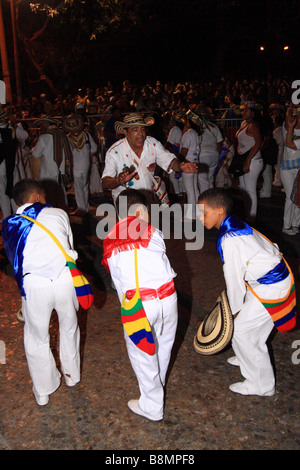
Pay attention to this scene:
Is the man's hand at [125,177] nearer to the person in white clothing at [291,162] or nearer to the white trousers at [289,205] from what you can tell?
the person in white clothing at [291,162]

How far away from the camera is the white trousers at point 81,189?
848cm

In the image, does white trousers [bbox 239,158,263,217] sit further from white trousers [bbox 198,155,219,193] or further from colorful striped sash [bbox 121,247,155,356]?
colorful striped sash [bbox 121,247,155,356]

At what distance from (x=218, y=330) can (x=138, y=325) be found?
29.0 inches

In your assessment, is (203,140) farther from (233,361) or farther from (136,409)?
(136,409)

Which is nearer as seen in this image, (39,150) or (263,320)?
(263,320)

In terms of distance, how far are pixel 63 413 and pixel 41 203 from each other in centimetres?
166

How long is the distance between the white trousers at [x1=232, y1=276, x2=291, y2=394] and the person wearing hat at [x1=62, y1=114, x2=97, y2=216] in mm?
5633

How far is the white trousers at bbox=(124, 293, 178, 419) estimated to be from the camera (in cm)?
303

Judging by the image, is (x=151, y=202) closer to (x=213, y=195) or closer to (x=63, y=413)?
(x=213, y=195)

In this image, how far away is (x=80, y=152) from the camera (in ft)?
27.0

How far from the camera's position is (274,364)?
3947mm

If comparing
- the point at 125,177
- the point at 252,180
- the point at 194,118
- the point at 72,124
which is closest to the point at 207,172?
the point at 194,118

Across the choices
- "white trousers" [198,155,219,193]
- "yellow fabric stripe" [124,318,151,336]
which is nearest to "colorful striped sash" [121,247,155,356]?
"yellow fabric stripe" [124,318,151,336]

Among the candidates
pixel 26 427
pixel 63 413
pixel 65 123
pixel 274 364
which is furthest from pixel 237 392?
pixel 65 123
